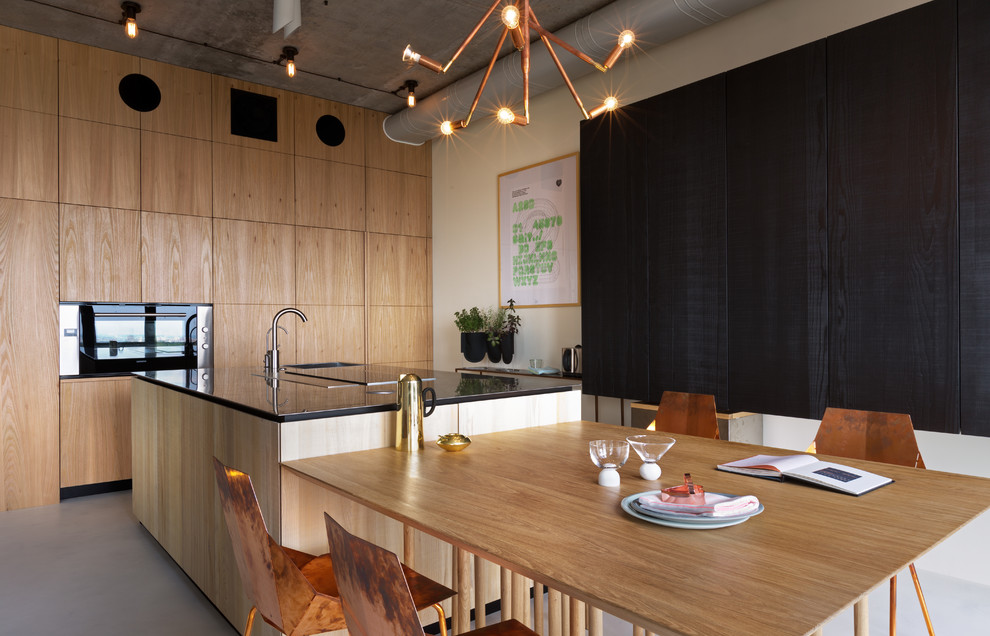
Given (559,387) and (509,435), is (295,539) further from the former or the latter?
(559,387)

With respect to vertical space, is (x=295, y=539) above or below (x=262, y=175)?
below

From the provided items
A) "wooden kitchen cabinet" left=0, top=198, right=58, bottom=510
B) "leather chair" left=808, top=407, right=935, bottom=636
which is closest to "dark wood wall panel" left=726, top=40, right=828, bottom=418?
"leather chair" left=808, top=407, right=935, bottom=636

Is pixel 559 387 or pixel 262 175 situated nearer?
pixel 559 387

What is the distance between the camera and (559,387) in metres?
2.79

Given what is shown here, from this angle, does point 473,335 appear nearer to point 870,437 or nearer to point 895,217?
point 895,217

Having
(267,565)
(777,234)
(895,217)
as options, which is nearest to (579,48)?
(777,234)

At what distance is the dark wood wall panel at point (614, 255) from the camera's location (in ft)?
13.0

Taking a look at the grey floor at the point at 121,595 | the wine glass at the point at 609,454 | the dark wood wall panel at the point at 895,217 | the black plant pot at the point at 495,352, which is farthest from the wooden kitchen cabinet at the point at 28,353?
the dark wood wall panel at the point at 895,217

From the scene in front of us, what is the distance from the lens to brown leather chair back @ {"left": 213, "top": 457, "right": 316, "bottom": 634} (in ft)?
5.10

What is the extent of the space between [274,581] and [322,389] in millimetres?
1313

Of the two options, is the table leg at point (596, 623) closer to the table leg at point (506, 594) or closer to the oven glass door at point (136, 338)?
the table leg at point (506, 594)

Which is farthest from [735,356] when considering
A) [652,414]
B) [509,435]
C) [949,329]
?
[509,435]

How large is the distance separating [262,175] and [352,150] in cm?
93

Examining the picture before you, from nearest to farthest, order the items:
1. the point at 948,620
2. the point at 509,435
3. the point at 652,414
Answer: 1. the point at 509,435
2. the point at 948,620
3. the point at 652,414
